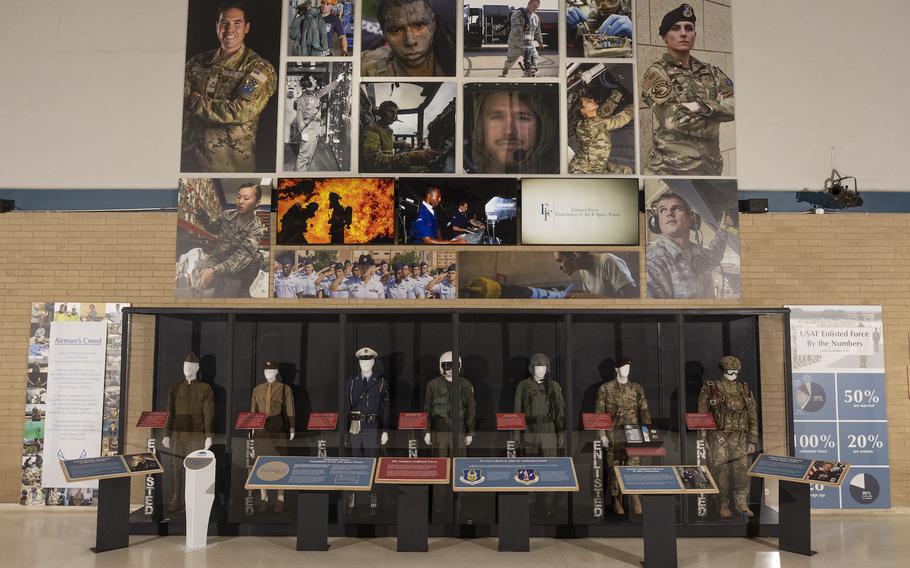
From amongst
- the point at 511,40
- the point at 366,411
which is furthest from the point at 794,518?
the point at 511,40

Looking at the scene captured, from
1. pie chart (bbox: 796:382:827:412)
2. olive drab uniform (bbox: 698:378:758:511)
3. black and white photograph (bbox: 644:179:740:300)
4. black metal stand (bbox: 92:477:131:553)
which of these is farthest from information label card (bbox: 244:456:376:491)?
pie chart (bbox: 796:382:827:412)

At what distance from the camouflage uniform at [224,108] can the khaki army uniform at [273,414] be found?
2.55 metres

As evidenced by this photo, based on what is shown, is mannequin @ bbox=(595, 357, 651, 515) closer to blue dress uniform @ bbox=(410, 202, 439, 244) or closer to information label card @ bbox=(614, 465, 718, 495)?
information label card @ bbox=(614, 465, 718, 495)

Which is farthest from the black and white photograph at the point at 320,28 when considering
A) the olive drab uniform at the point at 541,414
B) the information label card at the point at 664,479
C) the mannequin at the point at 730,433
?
the information label card at the point at 664,479

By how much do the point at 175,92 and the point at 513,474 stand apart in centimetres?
563

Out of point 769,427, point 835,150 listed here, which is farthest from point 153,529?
point 835,150

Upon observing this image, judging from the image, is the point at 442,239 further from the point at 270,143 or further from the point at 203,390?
the point at 203,390

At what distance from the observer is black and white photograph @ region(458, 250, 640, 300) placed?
26.8 ft

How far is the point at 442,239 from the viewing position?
8234mm

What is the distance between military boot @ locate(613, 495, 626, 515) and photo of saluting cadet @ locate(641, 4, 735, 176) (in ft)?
11.6

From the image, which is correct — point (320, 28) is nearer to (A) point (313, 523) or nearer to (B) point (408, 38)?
(B) point (408, 38)

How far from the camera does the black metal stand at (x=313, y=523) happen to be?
6.47 metres

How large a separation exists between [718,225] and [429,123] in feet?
11.0

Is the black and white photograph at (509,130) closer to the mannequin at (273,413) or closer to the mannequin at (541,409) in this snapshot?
the mannequin at (541,409)
